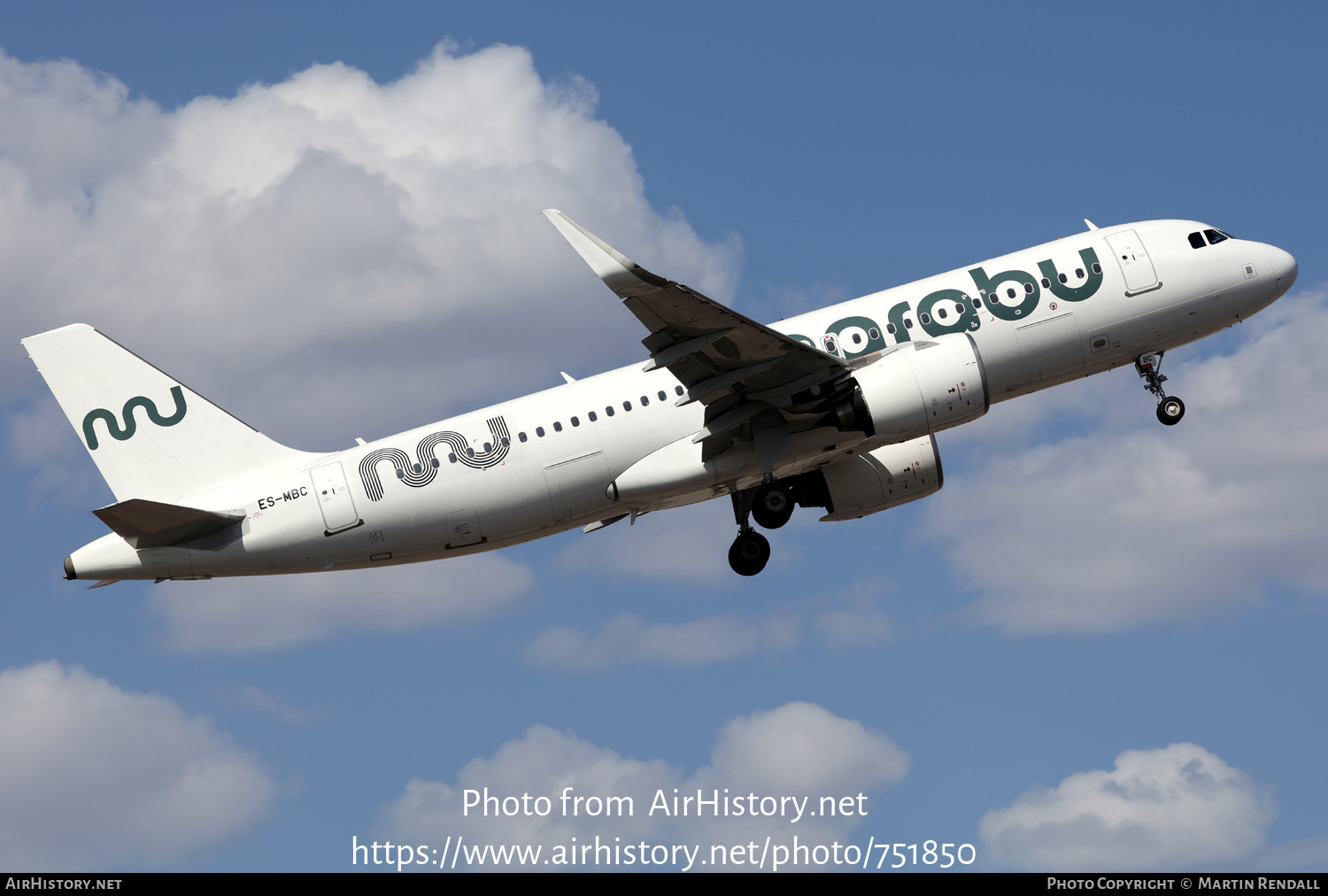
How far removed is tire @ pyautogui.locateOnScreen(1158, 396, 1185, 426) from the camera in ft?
125

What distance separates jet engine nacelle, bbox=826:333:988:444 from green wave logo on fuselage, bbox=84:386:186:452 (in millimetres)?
18903

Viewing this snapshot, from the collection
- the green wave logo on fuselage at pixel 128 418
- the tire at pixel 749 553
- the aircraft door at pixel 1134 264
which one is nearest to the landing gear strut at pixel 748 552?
the tire at pixel 749 553

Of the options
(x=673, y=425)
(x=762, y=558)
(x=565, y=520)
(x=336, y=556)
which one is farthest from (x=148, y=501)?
(x=762, y=558)

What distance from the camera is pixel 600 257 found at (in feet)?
96.7

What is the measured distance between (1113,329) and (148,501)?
85.4 ft

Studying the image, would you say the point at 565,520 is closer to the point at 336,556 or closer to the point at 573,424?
the point at 573,424

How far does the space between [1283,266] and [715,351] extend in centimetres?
1772

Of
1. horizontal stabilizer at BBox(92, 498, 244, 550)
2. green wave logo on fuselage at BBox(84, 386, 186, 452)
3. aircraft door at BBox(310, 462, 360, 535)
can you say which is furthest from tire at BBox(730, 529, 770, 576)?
green wave logo on fuselage at BBox(84, 386, 186, 452)

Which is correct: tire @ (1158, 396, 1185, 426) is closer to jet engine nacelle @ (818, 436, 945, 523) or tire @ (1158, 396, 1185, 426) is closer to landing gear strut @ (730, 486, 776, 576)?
jet engine nacelle @ (818, 436, 945, 523)

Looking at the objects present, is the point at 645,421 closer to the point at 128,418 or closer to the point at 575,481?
the point at 575,481

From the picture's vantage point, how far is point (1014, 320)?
35.7 m

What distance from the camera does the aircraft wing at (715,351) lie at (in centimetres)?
3002

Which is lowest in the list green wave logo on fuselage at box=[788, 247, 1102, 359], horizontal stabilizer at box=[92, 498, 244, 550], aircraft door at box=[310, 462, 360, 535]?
horizontal stabilizer at box=[92, 498, 244, 550]
